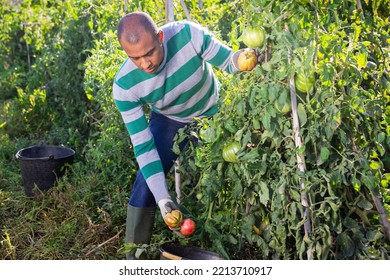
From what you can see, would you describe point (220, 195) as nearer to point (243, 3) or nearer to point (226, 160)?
point (226, 160)

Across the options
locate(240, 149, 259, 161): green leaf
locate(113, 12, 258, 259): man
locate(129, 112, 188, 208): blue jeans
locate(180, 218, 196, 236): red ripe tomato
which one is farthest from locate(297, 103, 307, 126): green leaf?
locate(129, 112, 188, 208): blue jeans

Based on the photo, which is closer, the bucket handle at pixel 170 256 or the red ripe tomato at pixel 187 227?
the bucket handle at pixel 170 256

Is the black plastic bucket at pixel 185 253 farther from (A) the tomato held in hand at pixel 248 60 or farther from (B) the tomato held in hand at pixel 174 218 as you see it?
(A) the tomato held in hand at pixel 248 60

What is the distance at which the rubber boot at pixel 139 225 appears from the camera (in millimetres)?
3025

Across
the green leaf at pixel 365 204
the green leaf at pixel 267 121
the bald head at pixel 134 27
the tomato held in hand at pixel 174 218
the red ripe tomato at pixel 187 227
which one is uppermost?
the bald head at pixel 134 27

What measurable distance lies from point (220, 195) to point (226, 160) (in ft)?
0.70

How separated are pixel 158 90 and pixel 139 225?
60 cm

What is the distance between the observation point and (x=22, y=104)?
4.94 m

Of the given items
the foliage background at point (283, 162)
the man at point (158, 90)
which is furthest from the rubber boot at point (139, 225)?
the foliage background at point (283, 162)

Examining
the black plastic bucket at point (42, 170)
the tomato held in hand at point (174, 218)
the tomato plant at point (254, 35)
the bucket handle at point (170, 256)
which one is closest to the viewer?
the tomato plant at point (254, 35)

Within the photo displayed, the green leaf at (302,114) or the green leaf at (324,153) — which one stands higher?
the green leaf at (302,114)

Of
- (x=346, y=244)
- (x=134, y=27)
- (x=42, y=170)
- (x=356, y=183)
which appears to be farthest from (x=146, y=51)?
(x=42, y=170)

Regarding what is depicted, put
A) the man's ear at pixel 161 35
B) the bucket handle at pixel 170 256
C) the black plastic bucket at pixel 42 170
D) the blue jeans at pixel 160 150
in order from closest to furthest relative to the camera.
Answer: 1. the bucket handle at pixel 170 256
2. the man's ear at pixel 161 35
3. the blue jeans at pixel 160 150
4. the black plastic bucket at pixel 42 170

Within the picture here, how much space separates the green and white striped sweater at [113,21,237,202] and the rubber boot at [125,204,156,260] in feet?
0.82
